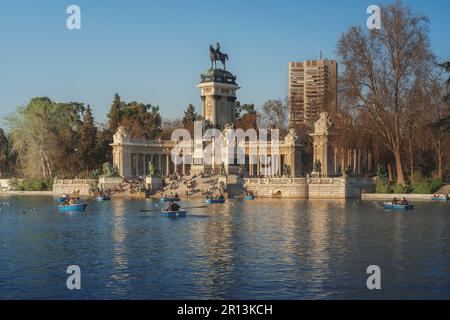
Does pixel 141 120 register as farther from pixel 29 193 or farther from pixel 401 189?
pixel 401 189

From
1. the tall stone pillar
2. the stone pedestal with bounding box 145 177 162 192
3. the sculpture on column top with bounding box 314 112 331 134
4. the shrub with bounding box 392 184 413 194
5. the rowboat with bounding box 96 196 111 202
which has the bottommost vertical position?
the rowboat with bounding box 96 196 111 202

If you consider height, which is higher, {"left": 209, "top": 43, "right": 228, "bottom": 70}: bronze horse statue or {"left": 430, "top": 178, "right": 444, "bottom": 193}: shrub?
{"left": 209, "top": 43, "right": 228, "bottom": 70}: bronze horse statue

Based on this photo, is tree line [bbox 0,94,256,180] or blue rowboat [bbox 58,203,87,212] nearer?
blue rowboat [bbox 58,203,87,212]

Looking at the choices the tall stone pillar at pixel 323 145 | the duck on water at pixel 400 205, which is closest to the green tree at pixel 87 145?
the tall stone pillar at pixel 323 145

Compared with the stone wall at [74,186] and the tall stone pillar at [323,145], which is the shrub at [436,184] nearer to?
the tall stone pillar at [323,145]

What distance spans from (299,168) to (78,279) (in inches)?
3095

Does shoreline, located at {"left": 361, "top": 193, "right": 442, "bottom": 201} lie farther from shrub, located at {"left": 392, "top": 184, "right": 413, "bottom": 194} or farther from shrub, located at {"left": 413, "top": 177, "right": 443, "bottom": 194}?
shrub, located at {"left": 413, "top": 177, "right": 443, "bottom": 194}

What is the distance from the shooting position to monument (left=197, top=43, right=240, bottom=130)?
375 ft

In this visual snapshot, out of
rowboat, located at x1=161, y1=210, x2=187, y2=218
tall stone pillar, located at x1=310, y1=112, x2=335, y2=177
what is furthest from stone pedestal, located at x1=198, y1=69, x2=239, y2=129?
rowboat, located at x1=161, y1=210, x2=187, y2=218

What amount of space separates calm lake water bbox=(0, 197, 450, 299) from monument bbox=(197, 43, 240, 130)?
2151 inches

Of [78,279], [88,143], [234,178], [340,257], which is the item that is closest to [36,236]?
[78,279]

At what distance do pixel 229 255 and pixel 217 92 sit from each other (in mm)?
79307

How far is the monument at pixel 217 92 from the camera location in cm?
11425

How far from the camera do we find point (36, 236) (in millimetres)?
46594
